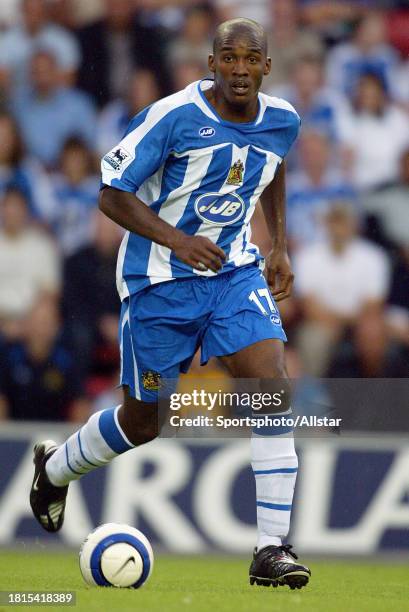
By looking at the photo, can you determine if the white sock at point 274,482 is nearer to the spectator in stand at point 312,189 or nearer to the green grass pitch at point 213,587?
the green grass pitch at point 213,587

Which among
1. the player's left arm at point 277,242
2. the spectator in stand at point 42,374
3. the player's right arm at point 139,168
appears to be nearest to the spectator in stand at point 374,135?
the spectator in stand at point 42,374

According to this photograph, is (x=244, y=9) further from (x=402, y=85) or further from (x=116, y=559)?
(x=116, y=559)

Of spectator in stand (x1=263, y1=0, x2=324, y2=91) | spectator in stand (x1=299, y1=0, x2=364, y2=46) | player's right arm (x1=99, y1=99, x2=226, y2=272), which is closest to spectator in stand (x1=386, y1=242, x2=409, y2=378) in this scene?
spectator in stand (x1=263, y1=0, x2=324, y2=91)

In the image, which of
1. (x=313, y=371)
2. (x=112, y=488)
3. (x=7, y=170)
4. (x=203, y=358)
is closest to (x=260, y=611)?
(x=203, y=358)

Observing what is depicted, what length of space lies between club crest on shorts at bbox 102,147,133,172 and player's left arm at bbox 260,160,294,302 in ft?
2.91

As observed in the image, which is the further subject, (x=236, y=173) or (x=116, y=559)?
(x=236, y=173)

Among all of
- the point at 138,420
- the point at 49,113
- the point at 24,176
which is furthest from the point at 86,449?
the point at 49,113

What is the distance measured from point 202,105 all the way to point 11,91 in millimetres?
5154

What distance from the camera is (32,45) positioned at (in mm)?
10492

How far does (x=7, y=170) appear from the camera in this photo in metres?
10.1

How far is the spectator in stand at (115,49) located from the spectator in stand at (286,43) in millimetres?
940

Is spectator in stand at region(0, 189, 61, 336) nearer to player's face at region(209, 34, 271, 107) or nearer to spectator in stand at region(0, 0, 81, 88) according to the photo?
spectator in stand at region(0, 0, 81, 88)

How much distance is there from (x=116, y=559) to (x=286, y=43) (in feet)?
20.7

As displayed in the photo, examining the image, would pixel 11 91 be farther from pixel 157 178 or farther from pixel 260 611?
pixel 260 611
